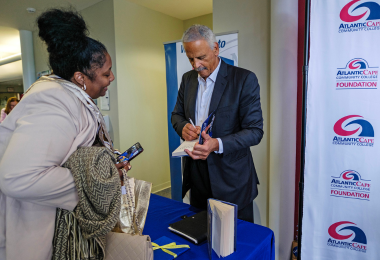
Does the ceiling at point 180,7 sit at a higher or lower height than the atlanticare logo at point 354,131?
higher

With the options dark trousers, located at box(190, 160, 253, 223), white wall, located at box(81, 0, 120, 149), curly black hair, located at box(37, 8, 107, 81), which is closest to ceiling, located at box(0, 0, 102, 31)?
white wall, located at box(81, 0, 120, 149)

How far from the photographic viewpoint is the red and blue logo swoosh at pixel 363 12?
144 cm

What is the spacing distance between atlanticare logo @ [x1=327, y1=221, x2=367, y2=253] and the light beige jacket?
1631mm

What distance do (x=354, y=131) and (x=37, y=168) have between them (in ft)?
5.55

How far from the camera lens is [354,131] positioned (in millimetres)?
1543

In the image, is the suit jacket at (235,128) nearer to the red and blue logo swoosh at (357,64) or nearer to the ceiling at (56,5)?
the red and blue logo swoosh at (357,64)

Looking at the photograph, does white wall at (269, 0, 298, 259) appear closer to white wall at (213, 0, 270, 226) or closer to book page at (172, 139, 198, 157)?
white wall at (213, 0, 270, 226)

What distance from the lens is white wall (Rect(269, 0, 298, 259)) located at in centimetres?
225

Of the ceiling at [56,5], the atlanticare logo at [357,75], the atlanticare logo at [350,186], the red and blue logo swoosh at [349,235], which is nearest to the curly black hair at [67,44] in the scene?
the atlanticare logo at [357,75]

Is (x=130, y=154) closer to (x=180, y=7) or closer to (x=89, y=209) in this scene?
(x=89, y=209)

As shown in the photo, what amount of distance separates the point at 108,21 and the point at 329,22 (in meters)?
3.33

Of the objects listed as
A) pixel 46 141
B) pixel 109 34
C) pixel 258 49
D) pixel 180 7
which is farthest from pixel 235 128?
pixel 180 7

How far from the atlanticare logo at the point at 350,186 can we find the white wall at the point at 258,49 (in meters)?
1.05

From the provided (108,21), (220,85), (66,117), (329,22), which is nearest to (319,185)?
(220,85)
